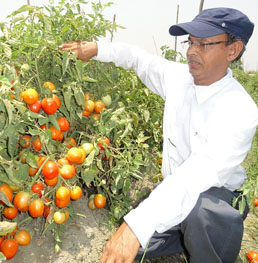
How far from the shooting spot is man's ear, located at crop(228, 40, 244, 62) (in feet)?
5.40

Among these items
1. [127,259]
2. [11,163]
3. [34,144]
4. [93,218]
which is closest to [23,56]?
[34,144]

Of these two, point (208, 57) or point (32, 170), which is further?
point (208, 57)

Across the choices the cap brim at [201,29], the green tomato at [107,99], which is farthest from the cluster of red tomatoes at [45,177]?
the cap brim at [201,29]

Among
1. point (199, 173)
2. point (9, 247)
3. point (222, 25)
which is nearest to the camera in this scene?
point (199, 173)

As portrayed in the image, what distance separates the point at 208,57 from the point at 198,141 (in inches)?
16.9

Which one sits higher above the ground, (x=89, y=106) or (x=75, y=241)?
(x=89, y=106)

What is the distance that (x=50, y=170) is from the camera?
1.40m

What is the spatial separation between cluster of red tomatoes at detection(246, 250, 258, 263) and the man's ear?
1.13 meters

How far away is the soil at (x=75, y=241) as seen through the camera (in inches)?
61.3

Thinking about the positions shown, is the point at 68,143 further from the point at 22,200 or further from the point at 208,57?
the point at 208,57

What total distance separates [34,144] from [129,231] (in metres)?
0.67

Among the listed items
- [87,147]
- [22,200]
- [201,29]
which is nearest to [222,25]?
[201,29]

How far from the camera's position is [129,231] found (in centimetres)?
114

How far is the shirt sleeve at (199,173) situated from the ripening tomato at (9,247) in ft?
1.88
